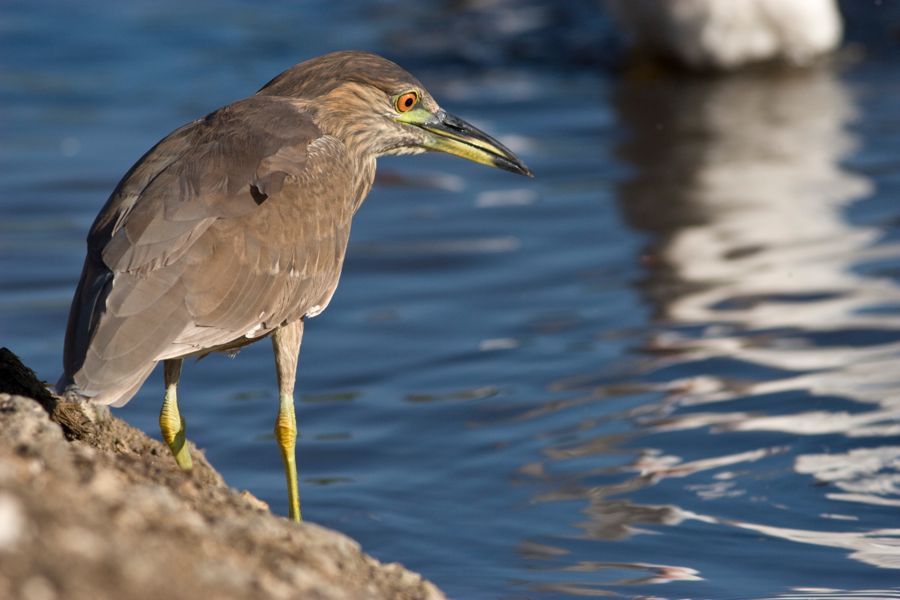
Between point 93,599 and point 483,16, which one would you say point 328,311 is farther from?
point 483,16

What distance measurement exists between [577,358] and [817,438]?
128 centimetres

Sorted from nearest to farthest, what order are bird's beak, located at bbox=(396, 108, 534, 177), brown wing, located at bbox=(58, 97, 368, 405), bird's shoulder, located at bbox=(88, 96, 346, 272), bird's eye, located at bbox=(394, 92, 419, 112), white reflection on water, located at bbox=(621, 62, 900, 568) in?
1. brown wing, located at bbox=(58, 97, 368, 405)
2. bird's shoulder, located at bbox=(88, 96, 346, 272)
3. bird's eye, located at bbox=(394, 92, 419, 112)
4. bird's beak, located at bbox=(396, 108, 534, 177)
5. white reflection on water, located at bbox=(621, 62, 900, 568)

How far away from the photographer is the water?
526 cm

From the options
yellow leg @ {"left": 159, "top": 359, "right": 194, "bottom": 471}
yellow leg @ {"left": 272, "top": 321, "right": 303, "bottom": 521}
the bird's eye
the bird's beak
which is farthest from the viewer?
the bird's beak

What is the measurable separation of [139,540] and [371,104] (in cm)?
258

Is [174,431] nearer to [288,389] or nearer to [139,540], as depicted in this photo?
[288,389]

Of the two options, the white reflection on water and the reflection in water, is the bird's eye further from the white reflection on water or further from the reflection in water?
the white reflection on water

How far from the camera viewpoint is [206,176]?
4555 mm

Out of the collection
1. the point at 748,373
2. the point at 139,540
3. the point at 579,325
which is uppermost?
the point at 579,325

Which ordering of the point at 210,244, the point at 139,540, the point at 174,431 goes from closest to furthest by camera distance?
the point at 139,540
the point at 210,244
the point at 174,431

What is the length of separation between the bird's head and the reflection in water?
4.37 ft

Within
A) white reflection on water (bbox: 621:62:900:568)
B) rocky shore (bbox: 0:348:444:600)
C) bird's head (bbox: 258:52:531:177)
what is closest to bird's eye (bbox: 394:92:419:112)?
bird's head (bbox: 258:52:531:177)

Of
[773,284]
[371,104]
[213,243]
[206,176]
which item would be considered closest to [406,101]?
[371,104]

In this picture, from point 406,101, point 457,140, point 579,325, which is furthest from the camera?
point 579,325
